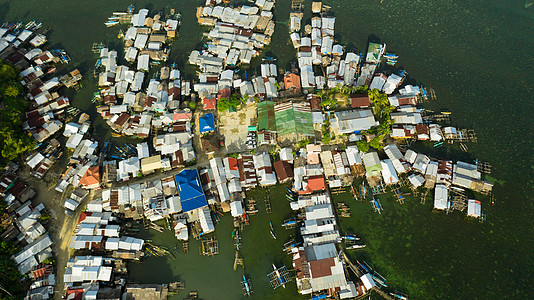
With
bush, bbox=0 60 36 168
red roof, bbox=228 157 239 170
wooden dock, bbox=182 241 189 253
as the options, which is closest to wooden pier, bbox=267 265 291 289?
wooden dock, bbox=182 241 189 253

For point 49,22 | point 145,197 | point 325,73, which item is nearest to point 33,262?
point 145,197

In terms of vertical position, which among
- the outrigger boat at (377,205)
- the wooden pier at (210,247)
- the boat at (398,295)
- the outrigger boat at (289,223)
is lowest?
the boat at (398,295)

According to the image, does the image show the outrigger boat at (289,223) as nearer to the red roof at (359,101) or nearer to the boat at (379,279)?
the boat at (379,279)

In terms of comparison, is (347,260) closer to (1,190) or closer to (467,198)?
(467,198)

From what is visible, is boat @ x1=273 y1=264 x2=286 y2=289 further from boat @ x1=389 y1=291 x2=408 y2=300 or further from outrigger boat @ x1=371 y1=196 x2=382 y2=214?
outrigger boat @ x1=371 y1=196 x2=382 y2=214

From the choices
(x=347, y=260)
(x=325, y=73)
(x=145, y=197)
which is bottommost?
(x=347, y=260)

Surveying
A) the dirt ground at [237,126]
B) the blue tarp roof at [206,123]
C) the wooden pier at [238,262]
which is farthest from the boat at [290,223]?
the blue tarp roof at [206,123]
